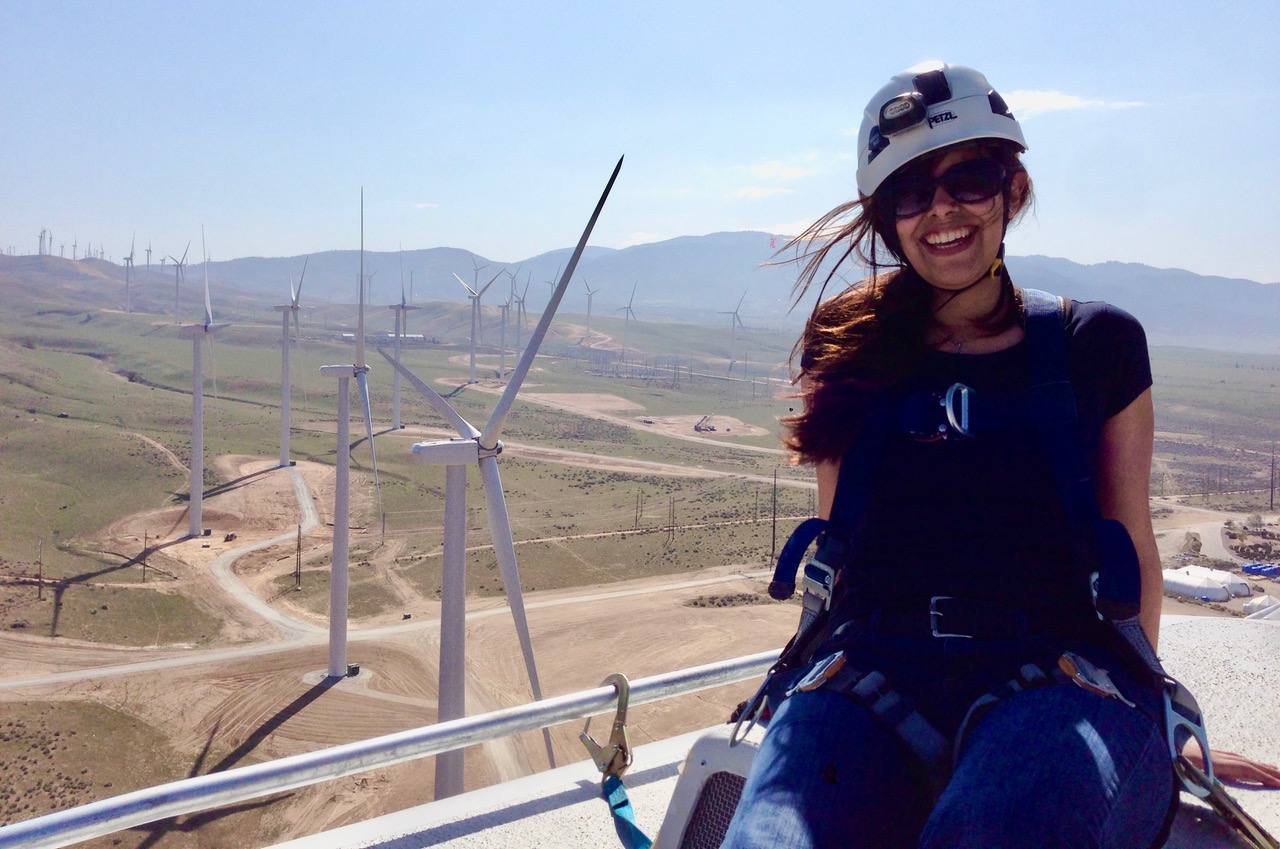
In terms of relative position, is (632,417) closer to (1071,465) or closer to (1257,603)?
(1257,603)

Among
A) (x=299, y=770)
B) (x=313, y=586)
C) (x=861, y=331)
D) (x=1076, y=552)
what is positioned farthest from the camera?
(x=313, y=586)

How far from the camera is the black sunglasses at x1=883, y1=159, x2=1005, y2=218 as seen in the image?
2.89 m

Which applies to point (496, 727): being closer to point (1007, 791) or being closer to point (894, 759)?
point (894, 759)

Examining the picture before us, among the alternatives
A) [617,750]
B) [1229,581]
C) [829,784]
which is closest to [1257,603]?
[1229,581]

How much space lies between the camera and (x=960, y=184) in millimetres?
2895

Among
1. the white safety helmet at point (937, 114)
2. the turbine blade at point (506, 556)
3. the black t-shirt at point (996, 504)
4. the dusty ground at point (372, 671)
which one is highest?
the white safety helmet at point (937, 114)

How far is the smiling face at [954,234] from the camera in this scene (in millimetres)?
2918

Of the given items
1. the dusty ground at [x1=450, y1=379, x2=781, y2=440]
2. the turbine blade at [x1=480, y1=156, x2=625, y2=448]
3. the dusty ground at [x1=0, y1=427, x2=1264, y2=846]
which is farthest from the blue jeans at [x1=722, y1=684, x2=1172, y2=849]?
the dusty ground at [x1=450, y1=379, x2=781, y2=440]

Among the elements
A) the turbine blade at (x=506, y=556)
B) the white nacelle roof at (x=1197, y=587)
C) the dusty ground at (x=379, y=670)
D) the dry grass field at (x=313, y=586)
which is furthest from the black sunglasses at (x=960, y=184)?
the white nacelle roof at (x=1197, y=587)

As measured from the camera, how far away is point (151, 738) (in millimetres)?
25594

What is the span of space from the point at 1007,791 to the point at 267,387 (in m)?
122

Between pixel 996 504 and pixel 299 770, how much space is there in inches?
102

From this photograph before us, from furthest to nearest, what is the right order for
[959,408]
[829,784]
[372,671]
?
[372,671]
[959,408]
[829,784]

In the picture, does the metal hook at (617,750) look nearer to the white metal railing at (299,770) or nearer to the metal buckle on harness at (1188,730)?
the white metal railing at (299,770)
